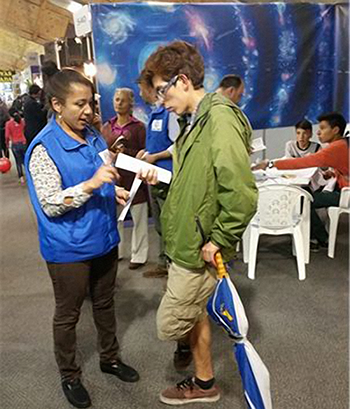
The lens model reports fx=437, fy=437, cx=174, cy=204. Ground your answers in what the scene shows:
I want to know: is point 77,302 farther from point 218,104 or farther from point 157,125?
point 157,125

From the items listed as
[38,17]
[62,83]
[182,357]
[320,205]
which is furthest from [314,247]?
[38,17]

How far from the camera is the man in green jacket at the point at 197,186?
1.31 m

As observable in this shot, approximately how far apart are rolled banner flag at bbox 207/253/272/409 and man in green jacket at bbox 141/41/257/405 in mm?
91

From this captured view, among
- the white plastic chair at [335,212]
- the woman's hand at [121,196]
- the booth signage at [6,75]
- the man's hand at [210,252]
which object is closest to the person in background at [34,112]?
the white plastic chair at [335,212]

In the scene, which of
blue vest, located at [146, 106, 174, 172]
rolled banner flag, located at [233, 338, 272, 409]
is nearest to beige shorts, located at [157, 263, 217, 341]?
rolled banner flag, located at [233, 338, 272, 409]

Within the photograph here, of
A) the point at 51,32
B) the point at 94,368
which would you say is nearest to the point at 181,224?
the point at 94,368

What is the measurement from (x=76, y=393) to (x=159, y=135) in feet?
4.91

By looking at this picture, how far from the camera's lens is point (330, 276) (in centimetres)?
290

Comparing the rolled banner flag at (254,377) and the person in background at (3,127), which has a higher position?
the person in background at (3,127)

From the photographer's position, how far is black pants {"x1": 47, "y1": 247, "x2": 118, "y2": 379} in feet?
5.39

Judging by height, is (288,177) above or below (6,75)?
below

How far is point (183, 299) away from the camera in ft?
4.97

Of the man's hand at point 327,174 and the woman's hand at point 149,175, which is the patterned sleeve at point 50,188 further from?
the man's hand at point 327,174

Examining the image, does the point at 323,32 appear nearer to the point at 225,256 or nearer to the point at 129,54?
the point at 129,54
